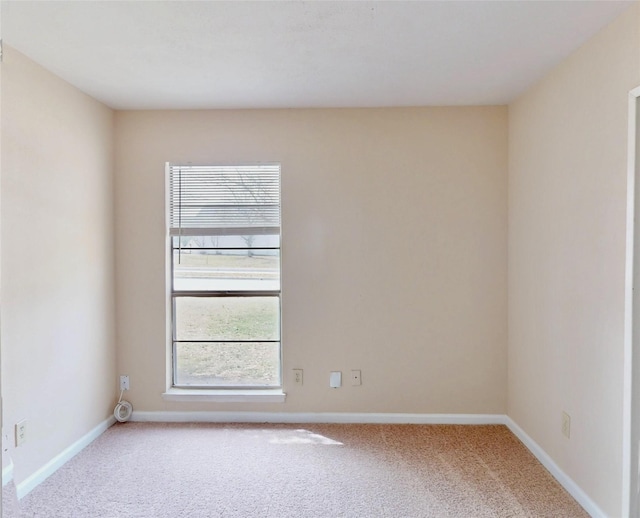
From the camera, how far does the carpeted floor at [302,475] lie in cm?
216

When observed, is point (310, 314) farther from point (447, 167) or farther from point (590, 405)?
point (590, 405)

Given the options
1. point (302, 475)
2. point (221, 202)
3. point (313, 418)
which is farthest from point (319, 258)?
point (302, 475)

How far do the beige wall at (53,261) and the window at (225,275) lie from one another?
512 millimetres

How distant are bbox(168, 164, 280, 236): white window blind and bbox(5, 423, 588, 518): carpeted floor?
1.51 metres

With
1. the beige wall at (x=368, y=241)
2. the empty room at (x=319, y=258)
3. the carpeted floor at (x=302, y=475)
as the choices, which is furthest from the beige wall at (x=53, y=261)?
the carpeted floor at (x=302, y=475)

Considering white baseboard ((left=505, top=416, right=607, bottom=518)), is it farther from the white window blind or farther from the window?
the white window blind

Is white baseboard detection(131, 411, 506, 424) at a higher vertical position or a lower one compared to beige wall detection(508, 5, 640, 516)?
lower

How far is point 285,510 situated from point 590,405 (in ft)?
5.51

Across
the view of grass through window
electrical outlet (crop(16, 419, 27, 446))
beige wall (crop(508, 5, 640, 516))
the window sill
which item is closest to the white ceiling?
beige wall (crop(508, 5, 640, 516))

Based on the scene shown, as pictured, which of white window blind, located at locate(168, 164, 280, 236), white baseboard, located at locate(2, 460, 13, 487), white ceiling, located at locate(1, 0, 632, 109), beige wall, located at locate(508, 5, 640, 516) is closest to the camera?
white baseboard, located at locate(2, 460, 13, 487)

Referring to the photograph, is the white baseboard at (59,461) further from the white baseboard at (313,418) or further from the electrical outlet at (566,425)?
the electrical outlet at (566,425)

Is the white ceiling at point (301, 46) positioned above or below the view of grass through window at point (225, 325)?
above

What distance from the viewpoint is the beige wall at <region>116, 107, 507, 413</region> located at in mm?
3084

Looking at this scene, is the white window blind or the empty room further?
the white window blind
